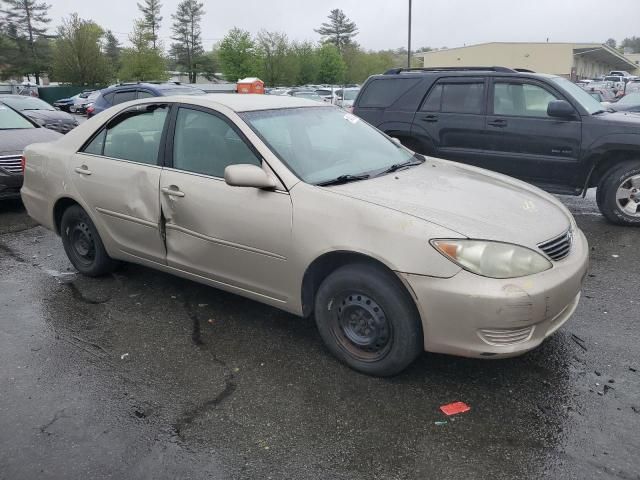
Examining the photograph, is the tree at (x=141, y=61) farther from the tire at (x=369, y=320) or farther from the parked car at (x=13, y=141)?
the tire at (x=369, y=320)

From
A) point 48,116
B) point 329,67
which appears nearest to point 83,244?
point 48,116

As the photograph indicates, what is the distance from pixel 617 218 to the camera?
6.54 meters

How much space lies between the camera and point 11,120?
8828 millimetres

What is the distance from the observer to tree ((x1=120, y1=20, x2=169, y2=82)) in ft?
166

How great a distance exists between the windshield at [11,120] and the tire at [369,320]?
7372 mm

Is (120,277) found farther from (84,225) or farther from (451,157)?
(451,157)

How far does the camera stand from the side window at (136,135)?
4219 millimetres

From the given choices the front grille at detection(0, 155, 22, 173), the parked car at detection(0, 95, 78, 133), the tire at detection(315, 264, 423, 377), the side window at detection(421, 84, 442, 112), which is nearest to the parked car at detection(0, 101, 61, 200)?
the front grille at detection(0, 155, 22, 173)

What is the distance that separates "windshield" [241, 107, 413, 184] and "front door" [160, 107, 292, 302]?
0.21 m

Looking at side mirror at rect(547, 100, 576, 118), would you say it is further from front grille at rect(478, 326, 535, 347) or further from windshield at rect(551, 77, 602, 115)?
front grille at rect(478, 326, 535, 347)

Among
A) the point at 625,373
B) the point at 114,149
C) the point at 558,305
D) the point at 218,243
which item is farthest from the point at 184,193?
the point at 625,373

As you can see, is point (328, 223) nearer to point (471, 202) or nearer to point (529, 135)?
point (471, 202)

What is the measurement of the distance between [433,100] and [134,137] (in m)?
4.45

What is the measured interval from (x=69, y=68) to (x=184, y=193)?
52252mm
